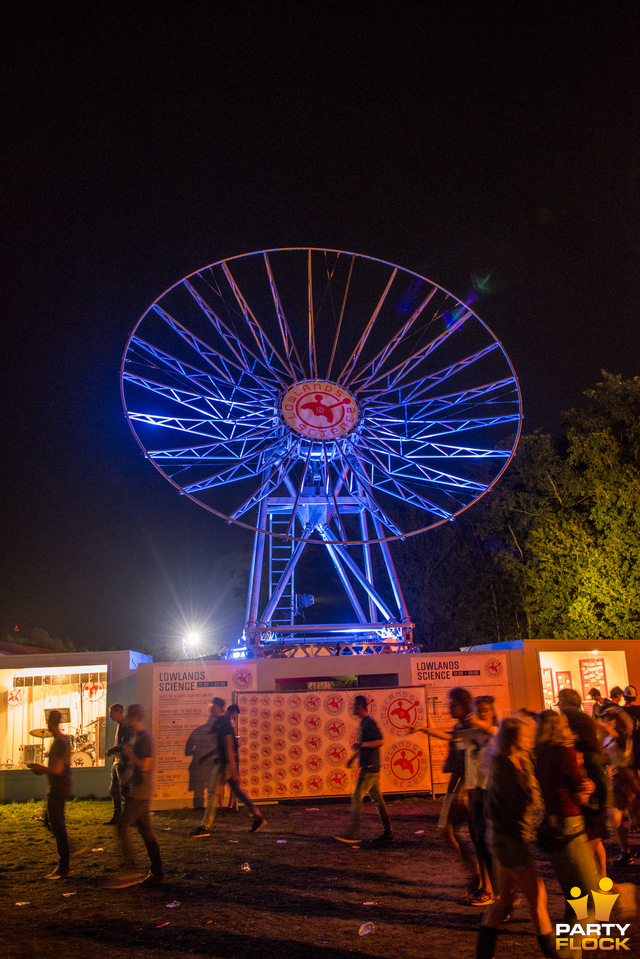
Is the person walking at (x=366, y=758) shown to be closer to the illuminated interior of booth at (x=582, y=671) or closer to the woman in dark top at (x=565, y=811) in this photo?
the woman in dark top at (x=565, y=811)

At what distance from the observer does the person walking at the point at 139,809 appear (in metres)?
7.66

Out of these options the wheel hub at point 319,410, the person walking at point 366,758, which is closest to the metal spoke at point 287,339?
the wheel hub at point 319,410

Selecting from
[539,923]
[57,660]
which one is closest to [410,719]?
[57,660]

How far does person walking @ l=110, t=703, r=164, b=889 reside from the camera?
25.1 ft

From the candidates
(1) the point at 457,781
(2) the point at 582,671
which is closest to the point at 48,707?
(1) the point at 457,781

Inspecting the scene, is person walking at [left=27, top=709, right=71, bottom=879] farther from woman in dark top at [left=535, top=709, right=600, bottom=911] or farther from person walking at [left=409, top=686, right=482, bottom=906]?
woman in dark top at [left=535, top=709, right=600, bottom=911]

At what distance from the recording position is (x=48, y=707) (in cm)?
1702

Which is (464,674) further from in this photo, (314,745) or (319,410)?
(319,410)

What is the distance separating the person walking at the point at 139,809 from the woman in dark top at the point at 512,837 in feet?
13.6

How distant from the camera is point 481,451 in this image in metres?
21.2

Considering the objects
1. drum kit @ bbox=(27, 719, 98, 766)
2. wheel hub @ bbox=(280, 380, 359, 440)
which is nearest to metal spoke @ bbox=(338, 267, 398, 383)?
wheel hub @ bbox=(280, 380, 359, 440)

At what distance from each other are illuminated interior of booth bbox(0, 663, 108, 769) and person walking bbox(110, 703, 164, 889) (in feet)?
29.4

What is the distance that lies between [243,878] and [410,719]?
705cm

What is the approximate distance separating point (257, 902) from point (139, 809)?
1546 mm
